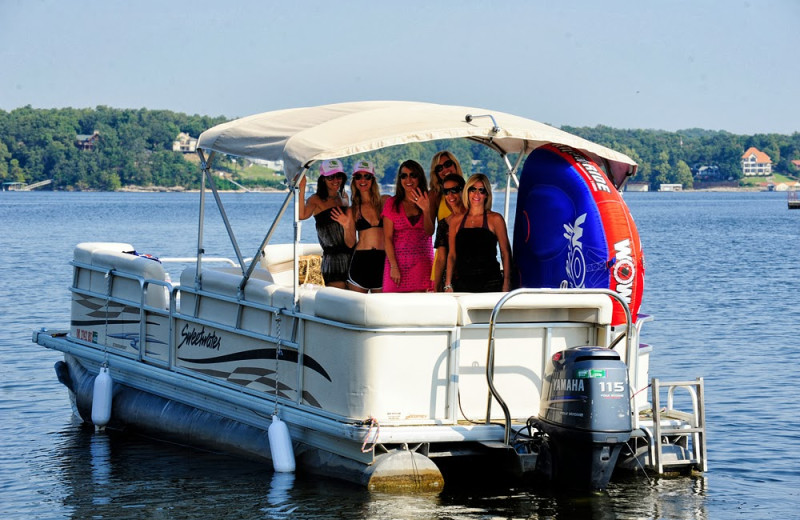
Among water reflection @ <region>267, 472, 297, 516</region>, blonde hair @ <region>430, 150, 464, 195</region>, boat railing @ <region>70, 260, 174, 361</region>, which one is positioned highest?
blonde hair @ <region>430, 150, 464, 195</region>

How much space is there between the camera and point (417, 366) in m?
8.68

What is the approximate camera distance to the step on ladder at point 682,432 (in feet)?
29.9

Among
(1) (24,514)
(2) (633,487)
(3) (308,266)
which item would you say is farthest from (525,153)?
(1) (24,514)

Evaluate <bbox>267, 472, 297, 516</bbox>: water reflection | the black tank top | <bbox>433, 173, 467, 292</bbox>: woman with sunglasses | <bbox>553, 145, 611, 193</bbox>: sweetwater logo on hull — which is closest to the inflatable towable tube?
<bbox>553, 145, 611, 193</bbox>: sweetwater logo on hull

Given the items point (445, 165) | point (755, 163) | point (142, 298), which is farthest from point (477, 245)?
point (755, 163)

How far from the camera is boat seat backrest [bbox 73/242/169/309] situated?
11.4 meters

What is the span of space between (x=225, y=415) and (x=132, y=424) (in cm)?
170

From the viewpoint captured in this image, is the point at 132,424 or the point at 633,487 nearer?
the point at 633,487

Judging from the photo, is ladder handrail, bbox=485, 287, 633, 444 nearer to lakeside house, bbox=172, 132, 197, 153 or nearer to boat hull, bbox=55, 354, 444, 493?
boat hull, bbox=55, 354, 444, 493

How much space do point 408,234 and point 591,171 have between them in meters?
1.67

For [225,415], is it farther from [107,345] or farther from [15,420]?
[15,420]

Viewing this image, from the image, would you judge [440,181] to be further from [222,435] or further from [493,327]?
[222,435]

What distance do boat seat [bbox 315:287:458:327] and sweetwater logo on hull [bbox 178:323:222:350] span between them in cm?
199

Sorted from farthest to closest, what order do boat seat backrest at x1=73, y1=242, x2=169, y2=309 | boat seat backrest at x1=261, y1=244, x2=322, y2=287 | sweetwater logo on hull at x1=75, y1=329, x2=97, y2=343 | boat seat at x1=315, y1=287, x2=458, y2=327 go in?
sweetwater logo on hull at x1=75, y1=329, x2=97, y2=343 < boat seat backrest at x1=261, y1=244, x2=322, y2=287 < boat seat backrest at x1=73, y1=242, x2=169, y2=309 < boat seat at x1=315, y1=287, x2=458, y2=327
